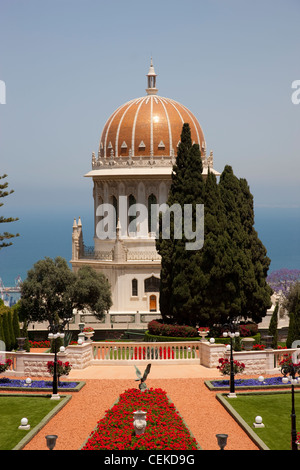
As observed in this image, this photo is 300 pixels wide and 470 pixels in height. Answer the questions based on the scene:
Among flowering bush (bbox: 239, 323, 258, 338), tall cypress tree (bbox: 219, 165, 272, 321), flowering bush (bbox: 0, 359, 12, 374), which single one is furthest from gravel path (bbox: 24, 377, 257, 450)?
tall cypress tree (bbox: 219, 165, 272, 321)

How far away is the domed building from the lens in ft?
221

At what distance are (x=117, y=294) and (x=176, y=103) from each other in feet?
54.8

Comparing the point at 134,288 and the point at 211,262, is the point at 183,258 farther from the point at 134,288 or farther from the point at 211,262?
the point at 134,288

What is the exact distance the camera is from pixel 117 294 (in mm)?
66875

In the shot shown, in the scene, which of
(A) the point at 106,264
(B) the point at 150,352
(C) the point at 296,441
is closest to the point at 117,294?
(A) the point at 106,264

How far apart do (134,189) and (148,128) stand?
16.2ft

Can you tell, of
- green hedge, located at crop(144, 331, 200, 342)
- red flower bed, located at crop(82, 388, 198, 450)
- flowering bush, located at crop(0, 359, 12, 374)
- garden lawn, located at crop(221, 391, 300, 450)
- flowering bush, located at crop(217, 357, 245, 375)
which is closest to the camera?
red flower bed, located at crop(82, 388, 198, 450)

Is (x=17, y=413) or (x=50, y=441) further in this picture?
(x=17, y=413)

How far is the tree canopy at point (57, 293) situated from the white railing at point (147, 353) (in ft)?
58.8

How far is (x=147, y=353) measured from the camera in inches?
1554

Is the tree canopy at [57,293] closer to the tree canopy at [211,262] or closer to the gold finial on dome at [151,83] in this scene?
the tree canopy at [211,262]

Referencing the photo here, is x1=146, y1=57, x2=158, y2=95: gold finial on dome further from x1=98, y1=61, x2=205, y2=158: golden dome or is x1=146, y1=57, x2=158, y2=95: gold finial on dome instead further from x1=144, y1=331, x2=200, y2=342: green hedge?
x1=144, y1=331, x2=200, y2=342: green hedge

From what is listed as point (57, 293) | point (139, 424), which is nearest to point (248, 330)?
point (57, 293)

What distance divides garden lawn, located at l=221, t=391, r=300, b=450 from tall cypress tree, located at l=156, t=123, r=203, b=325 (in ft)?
48.7
